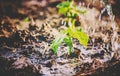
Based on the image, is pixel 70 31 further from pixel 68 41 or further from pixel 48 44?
pixel 48 44

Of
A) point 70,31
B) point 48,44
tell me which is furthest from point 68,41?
point 48,44

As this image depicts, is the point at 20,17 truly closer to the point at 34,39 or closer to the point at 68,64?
the point at 34,39

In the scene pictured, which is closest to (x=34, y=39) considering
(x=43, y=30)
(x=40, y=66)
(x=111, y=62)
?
(x=43, y=30)

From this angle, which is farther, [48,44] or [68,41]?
[48,44]
